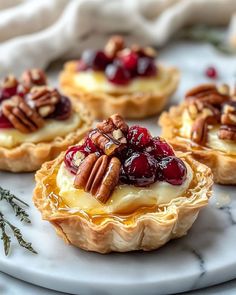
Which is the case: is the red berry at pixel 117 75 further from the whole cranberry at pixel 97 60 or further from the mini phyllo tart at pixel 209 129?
the mini phyllo tart at pixel 209 129

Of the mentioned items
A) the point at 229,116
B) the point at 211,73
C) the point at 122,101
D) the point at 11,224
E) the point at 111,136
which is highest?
the point at 111,136

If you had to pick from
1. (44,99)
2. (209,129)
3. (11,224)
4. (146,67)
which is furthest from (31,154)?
(146,67)

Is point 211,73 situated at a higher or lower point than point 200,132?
lower

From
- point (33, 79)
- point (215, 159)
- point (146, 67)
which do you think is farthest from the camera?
point (146, 67)

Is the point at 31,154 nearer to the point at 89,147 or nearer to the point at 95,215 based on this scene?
the point at 89,147

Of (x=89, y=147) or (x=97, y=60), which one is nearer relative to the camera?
(x=89, y=147)

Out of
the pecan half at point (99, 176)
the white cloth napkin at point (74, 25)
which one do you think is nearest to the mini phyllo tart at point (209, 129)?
the pecan half at point (99, 176)

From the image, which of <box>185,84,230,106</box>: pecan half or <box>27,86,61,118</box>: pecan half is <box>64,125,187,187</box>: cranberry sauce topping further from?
<box>185,84,230,106</box>: pecan half

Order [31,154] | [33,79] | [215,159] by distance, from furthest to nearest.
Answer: [33,79] < [31,154] < [215,159]
